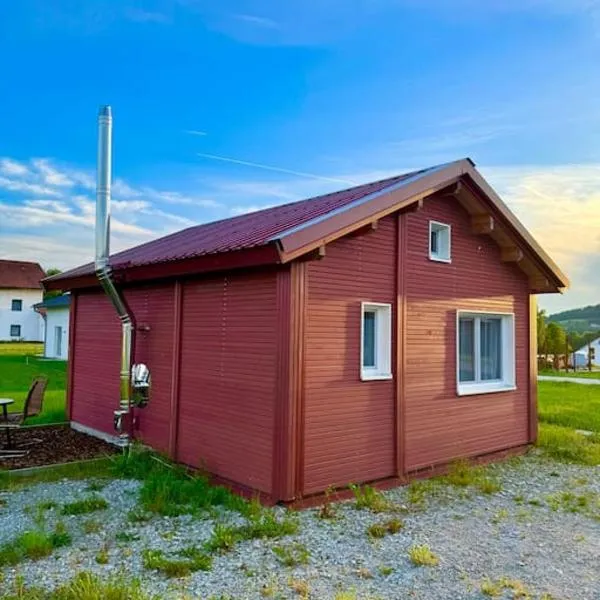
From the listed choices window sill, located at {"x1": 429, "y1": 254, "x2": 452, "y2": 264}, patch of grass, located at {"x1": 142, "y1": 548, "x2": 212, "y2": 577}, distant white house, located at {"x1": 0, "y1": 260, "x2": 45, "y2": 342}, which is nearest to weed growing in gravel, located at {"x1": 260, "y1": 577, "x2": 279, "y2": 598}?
patch of grass, located at {"x1": 142, "y1": 548, "x2": 212, "y2": 577}

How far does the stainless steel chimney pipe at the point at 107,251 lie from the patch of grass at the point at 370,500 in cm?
353

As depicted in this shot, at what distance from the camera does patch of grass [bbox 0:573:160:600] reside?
11.9ft

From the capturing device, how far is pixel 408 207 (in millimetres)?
7164

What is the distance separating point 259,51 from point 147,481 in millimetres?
8264

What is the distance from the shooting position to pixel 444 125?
10961mm

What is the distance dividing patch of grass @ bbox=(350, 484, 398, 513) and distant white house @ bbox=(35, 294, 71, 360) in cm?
2547

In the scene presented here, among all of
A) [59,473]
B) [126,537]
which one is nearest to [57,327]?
[59,473]

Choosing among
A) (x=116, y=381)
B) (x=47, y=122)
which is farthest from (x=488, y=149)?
(x=47, y=122)

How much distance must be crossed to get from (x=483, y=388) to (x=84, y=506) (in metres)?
5.90

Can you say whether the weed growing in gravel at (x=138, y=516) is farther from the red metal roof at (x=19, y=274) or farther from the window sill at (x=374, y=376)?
the red metal roof at (x=19, y=274)

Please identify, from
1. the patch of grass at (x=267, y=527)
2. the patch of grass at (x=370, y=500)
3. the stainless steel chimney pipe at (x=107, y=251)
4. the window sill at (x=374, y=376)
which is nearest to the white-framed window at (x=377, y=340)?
the window sill at (x=374, y=376)

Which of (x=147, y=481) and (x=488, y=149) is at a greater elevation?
(x=488, y=149)

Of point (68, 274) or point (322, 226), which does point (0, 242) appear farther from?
point (322, 226)

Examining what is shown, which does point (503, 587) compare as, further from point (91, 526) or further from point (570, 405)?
point (570, 405)
